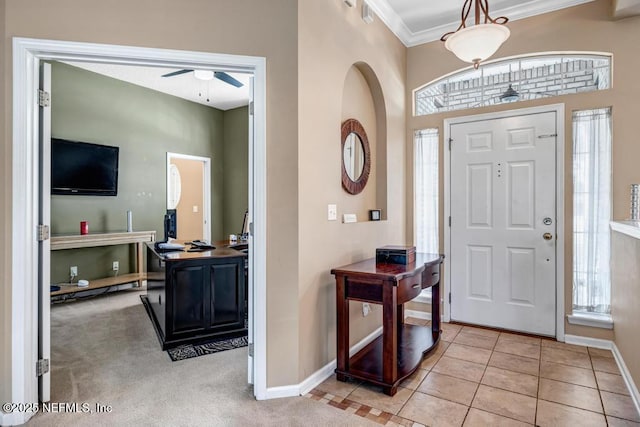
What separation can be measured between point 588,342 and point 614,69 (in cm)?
241

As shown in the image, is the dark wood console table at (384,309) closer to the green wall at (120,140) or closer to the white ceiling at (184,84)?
the white ceiling at (184,84)

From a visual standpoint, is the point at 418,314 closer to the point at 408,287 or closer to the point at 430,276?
the point at 430,276

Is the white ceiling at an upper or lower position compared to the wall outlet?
upper

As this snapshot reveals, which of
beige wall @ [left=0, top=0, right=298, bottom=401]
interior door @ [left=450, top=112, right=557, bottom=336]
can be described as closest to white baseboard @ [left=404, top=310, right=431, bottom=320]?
interior door @ [left=450, top=112, right=557, bottom=336]

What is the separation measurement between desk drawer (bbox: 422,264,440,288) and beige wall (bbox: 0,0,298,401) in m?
1.09

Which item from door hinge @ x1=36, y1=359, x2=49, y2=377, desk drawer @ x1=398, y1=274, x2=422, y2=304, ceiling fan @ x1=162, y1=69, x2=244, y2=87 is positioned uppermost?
ceiling fan @ x1=162, y1=69, x2=244, y2=87

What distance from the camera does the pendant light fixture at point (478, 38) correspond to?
212 centimetres

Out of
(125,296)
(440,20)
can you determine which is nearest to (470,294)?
(440,20)

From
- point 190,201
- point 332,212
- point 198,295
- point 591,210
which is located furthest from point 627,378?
point 190,201

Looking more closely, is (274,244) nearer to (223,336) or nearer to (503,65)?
(223,336)

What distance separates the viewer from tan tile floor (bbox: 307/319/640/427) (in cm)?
206

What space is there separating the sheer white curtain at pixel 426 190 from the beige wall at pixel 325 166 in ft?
2.46

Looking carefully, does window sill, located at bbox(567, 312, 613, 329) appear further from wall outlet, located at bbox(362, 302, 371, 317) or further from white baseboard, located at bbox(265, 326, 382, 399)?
white baseboard, located at bbox(265, 326, 382, 399)

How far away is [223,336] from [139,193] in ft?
10.7
